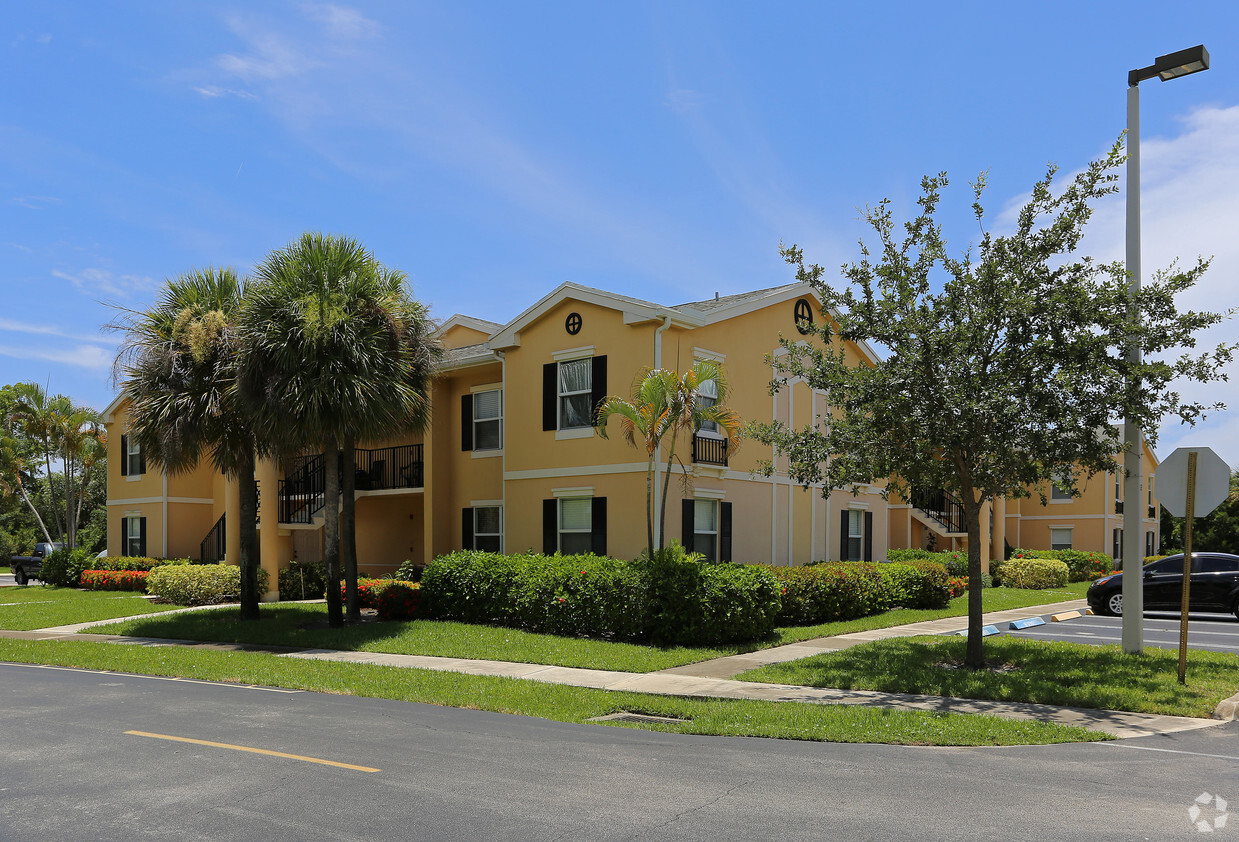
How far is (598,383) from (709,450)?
2941 millimetres

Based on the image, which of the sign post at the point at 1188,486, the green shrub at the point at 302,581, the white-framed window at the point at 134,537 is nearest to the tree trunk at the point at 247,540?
the green shrub at the point at 302,581

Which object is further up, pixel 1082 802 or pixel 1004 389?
pixel 1004 389

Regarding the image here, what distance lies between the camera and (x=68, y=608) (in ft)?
82.1

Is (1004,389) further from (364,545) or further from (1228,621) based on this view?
(364,545)

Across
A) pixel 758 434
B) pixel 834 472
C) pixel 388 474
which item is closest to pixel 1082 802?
pixel 834 472

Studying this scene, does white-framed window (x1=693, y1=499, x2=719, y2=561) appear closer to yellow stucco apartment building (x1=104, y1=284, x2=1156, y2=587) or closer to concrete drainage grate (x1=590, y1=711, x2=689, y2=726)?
yellow stucco apartment building (x1=104, y1=284, x2=1156, y2=587)

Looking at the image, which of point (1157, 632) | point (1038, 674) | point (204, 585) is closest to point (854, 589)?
point (1157, 632)

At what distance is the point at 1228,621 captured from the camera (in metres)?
22.2

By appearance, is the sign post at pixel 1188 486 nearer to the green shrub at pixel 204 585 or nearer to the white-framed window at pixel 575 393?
the white-framed window at pixel 575 393

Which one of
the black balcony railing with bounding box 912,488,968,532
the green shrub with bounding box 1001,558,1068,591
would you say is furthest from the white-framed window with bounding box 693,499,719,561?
the green shrub with bounding box 1001,558,1068,591

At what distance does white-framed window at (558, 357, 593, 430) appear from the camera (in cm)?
2167

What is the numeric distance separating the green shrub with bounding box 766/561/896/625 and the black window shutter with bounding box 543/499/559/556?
17.3 feet

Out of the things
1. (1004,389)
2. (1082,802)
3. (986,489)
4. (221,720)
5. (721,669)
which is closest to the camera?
(1082,802)

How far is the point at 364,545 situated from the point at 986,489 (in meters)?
21.6
